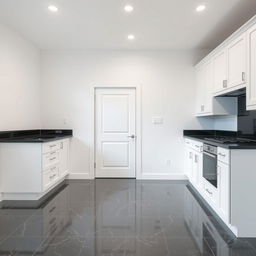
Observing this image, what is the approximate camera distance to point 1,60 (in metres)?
3.43

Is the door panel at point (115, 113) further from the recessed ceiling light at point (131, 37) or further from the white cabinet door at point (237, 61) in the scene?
the white cabinet door at point (237, 61)

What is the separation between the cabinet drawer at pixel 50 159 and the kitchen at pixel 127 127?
17 millimetres

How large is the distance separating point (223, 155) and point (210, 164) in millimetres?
542

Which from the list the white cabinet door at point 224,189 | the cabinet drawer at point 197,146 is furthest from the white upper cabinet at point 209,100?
the white cabinet door at point 224,189

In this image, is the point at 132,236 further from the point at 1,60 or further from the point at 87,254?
the point at 1,60

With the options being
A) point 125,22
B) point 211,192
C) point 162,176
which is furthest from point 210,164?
point 125,22

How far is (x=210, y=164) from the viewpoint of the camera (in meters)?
2.98

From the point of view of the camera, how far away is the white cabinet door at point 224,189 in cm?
234

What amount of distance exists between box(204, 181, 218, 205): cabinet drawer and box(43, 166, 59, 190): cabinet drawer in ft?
8.06

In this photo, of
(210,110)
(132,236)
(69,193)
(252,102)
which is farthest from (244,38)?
(69,193)

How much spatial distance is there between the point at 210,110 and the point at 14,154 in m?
3.26

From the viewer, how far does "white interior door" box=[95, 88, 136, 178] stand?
15.4 feet

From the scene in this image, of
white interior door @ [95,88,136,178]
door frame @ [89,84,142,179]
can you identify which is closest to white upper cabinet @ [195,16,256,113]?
door frame @ [89,84,142,179]

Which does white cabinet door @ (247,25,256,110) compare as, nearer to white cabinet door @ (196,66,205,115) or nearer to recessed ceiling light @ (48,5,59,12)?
white cabinet door @ (196,66,205,115)
